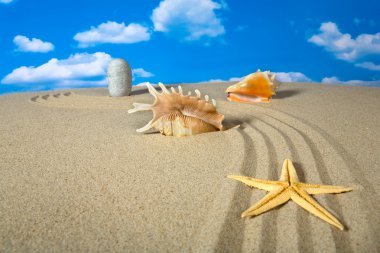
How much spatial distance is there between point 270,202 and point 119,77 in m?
5.30

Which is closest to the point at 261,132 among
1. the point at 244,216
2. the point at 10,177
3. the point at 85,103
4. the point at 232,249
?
the point at 244,216

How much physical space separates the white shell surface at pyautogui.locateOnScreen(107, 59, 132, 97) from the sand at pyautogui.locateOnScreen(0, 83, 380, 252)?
2.48 metres

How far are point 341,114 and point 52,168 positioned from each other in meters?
3.62

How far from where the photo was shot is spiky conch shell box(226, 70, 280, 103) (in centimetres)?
515

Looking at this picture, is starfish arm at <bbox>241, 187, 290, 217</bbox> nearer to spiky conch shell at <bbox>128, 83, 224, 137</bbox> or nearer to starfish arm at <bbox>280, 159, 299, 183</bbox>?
starfish arm at <bbox>280, 159, 299, 183</bbox>

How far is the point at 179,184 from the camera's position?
229 cm

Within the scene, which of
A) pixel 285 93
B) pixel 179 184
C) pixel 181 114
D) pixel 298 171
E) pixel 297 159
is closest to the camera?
pixel 179 184

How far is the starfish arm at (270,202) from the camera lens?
1834mm

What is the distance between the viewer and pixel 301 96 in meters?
5.77

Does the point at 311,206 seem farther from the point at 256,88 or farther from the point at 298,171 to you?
the point at 256,88

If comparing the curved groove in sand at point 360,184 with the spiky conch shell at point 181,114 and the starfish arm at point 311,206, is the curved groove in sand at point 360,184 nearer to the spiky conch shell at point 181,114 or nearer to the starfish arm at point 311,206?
the starfish arm at point 311,206

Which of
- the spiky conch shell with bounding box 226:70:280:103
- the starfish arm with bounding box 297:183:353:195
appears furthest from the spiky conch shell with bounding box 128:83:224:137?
the spiky conch shell with bounding box 226:70:280:103

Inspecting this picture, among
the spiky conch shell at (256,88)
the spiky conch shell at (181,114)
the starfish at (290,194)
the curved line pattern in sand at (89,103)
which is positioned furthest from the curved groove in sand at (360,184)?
the curved line pattern in sand at (89,103)

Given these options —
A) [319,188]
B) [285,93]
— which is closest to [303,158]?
[319,188]
